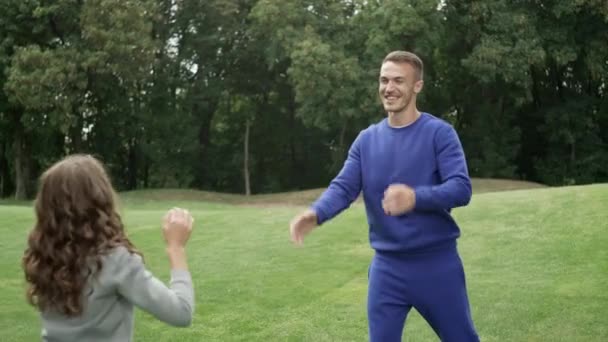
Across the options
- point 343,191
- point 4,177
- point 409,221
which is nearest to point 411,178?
point 409,221

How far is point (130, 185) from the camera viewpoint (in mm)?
36219

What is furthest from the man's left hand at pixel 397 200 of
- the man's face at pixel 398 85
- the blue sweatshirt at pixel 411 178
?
the man's face at pixel 398 85

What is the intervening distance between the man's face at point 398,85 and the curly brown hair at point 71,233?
1.79 metres

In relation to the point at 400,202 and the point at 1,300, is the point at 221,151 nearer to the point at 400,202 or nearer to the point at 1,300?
the point at 1,300

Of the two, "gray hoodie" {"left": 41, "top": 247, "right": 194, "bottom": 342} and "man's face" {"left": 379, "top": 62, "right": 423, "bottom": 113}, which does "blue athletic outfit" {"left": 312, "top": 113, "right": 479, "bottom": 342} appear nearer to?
"man's face" {"left": 379, "top": 62, "right": 423, "bottom": 113}

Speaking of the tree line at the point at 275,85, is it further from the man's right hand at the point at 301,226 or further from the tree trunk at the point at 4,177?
the man's right hand at the point at 301,226

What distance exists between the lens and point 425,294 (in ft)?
12.3

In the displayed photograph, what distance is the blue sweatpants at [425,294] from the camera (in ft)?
12.3

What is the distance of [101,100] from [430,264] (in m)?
28.7

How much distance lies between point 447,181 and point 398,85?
1.96 feet

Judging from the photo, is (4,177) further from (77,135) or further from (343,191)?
(343,191)

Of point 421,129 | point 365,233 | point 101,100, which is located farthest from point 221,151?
point 421,129

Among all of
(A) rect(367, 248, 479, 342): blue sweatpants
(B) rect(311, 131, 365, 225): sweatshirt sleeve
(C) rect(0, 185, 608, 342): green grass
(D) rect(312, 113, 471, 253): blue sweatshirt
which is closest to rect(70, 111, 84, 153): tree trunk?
(C) rect(0, 185, 608, 342): green grass

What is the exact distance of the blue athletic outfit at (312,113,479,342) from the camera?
12.3 ft
